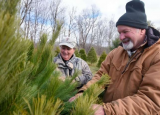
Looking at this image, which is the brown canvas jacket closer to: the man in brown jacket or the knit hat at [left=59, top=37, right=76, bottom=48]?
the man in brown jacket

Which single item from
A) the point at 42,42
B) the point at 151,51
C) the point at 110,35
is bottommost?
the point at 151,51

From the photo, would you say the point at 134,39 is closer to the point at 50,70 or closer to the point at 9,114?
the point at 50,70

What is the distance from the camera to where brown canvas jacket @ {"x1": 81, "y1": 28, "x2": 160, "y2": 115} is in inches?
41.6

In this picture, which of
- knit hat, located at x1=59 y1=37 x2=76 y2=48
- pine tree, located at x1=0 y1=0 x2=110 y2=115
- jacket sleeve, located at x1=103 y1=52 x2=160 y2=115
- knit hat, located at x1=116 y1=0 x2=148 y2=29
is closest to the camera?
pine tree, located at x1=0 y1=0 x2=110 y2=115

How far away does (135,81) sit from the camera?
1.38 meters

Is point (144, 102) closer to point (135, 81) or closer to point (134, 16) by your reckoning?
point (135, 81)

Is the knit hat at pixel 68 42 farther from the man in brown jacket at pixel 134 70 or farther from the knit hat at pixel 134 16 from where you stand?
the knit hat at pixel 134 16

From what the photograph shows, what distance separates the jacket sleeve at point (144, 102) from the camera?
1039mm

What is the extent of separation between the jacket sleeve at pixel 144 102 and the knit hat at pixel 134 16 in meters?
0.65

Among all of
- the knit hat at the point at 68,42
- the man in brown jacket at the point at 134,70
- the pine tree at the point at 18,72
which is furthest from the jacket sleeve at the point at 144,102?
the knit hat at the point at 68,42

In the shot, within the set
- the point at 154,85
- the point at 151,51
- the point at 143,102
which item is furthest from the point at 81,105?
the point at 151,51

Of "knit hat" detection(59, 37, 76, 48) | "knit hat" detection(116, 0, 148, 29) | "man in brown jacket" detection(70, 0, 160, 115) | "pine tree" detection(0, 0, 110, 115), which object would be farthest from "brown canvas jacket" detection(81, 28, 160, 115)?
"knit hat" detection(59, 37, 76, 48)

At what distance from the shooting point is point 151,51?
1.42 meters

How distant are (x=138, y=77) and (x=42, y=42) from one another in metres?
0.96
